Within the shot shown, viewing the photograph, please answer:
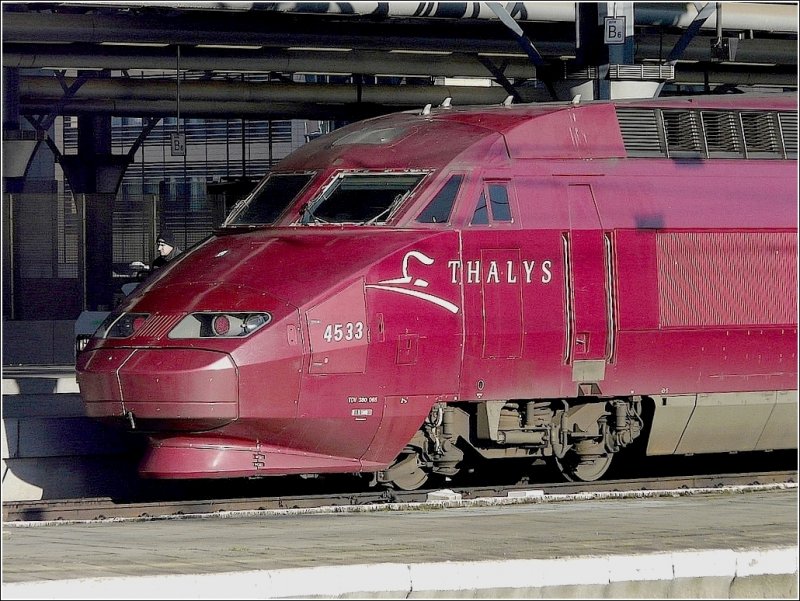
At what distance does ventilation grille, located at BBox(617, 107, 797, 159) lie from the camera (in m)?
14.5

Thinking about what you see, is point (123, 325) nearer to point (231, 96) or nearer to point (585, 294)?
point (585, 294)

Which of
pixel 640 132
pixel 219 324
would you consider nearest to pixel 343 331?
pixel 219 324

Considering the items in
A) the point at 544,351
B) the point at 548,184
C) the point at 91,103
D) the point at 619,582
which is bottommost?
the point at 619,582

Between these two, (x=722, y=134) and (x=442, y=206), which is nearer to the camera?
(x=442, y=206)

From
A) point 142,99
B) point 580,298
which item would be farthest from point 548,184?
point 142,99

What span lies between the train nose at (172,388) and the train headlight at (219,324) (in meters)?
0.17

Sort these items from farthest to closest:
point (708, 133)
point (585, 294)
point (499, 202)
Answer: point (708, 133), point (585, 294), point (499, 202)

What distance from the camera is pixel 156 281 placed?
13.4 metres

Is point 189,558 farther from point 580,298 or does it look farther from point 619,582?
point 580,298

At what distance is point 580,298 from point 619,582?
5.86 meters

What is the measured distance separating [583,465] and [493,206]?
9.75 feet

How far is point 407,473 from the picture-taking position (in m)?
13.9

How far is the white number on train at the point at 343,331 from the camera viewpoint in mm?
12453

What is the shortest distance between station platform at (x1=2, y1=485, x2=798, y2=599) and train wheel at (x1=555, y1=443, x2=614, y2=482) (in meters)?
2.97
